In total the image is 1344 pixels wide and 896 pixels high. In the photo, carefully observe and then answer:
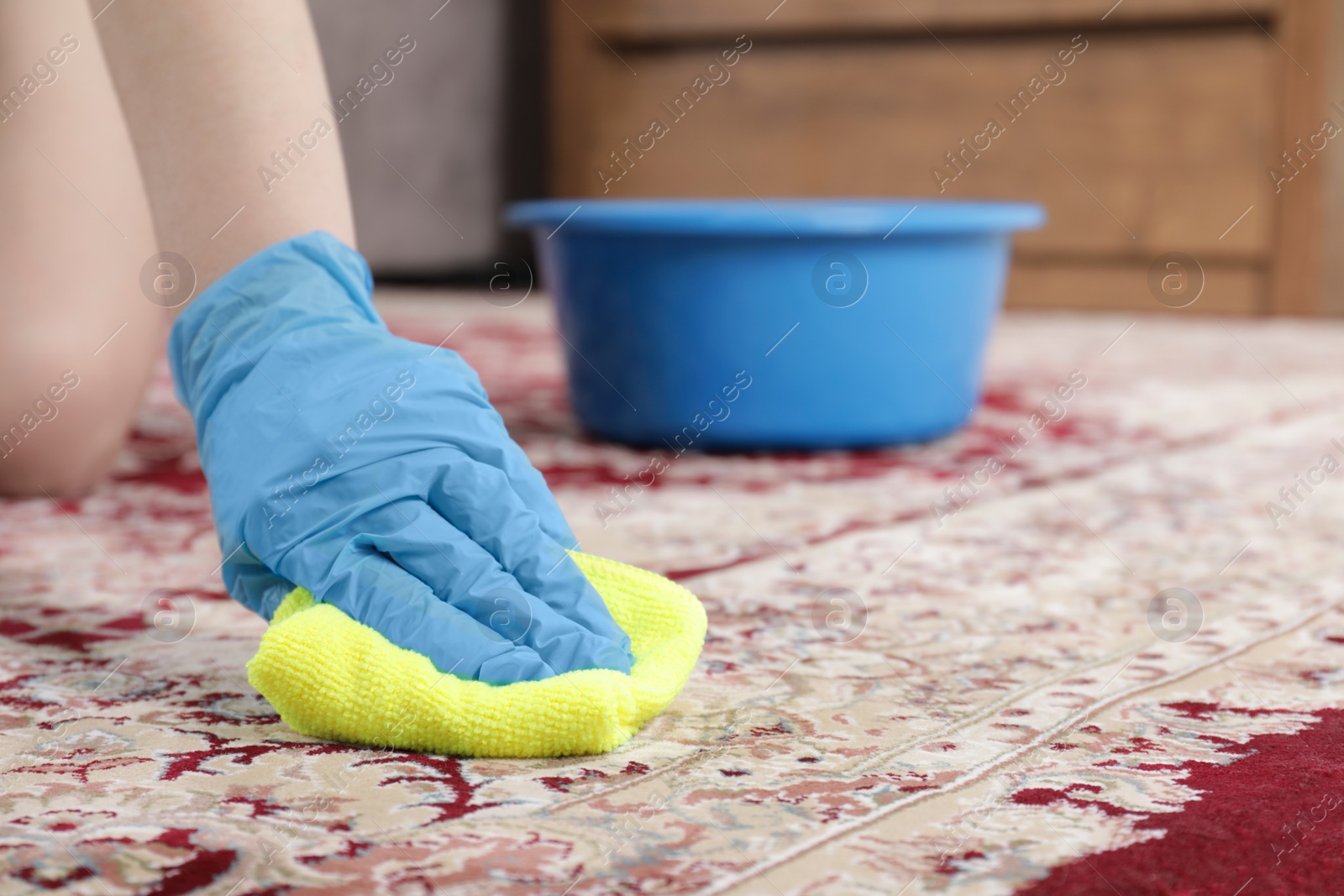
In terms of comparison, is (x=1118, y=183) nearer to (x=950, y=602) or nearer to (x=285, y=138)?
(x=950, y=602)

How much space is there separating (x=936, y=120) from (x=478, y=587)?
7.04 ft

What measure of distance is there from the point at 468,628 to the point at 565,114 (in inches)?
93.5

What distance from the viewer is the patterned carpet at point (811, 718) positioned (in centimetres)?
38

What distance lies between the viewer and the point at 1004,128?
2.41 m

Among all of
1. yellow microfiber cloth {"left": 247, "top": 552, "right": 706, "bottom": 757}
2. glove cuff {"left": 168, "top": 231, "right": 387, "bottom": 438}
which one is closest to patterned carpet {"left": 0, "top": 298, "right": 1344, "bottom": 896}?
yellow microfiber cloth {"left": 247, "top": 552, "right": 706, "bottom": 757}

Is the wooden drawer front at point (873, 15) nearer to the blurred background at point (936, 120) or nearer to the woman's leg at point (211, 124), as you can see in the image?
the blurred background at point (936, 120)

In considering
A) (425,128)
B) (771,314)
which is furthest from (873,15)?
(771,314)

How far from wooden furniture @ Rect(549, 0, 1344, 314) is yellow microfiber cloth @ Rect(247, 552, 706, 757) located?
213 centimetres

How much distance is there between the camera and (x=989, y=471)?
108 centimetres

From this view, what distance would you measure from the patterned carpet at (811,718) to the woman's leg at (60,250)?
0.06 meters

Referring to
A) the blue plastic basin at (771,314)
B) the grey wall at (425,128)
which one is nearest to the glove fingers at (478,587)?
the blue plastic basin at (771,314)

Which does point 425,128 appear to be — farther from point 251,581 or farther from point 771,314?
point 251,581

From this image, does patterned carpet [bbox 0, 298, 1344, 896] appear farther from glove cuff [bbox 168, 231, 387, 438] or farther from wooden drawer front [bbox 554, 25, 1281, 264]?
wooden drawer front [bbox 554, 25, 1281, 264]

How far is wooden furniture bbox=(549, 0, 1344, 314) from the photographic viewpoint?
2.28m
